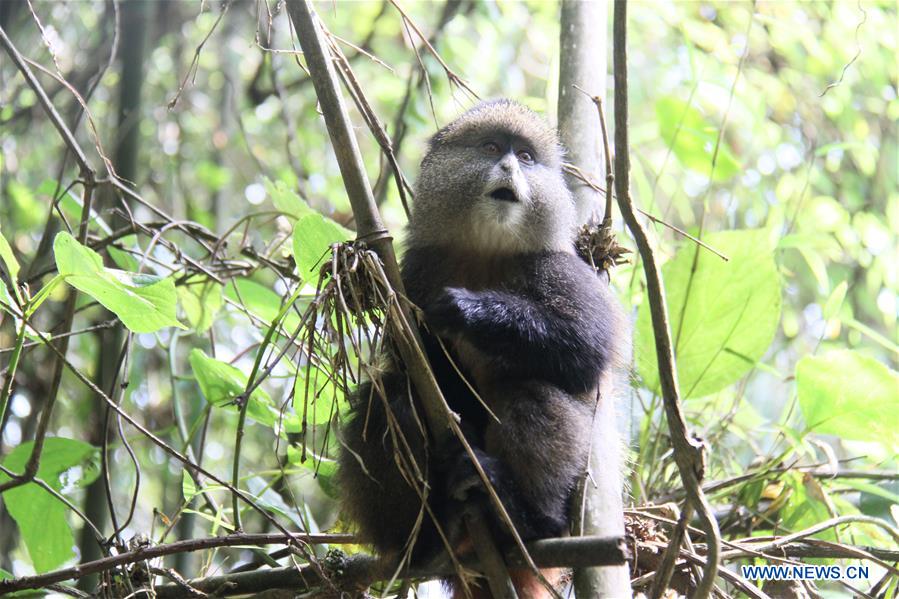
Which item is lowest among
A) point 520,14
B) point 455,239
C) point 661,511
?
point 661,511

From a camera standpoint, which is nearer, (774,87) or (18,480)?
(18,480)

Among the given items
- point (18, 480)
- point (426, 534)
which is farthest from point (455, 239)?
point (18, 480)

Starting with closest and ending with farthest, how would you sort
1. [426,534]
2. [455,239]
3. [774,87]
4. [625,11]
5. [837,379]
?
1. [625,11]
2. [426,534]
3. [837,379]
4. [455,239]
5. [774,87]

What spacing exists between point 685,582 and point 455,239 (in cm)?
148

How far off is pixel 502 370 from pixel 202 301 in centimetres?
154

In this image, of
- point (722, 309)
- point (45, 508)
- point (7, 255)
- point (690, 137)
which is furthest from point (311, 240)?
point (690, 137)

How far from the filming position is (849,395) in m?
3.40

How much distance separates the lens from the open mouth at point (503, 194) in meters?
3.48

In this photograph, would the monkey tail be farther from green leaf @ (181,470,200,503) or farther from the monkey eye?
the monkey eye

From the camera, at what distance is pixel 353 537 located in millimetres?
2998

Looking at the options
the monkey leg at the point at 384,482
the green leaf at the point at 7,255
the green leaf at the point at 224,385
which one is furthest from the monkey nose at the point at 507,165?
the green leaf at the point at 7,255

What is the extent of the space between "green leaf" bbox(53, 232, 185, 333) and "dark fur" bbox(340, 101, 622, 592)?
65 centimetres

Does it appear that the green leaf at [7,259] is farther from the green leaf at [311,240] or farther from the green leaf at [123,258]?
the green leaf at [123,258]

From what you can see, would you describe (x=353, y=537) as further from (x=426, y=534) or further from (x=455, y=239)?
(x=455, y=239)
